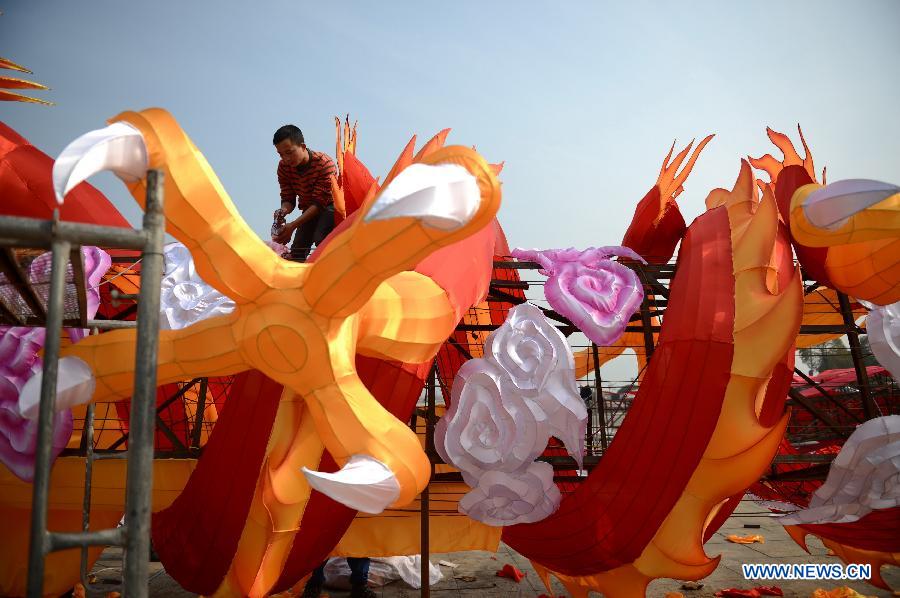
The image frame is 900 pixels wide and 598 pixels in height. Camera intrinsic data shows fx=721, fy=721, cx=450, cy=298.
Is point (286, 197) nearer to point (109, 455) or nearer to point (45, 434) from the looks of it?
point (109, 455)

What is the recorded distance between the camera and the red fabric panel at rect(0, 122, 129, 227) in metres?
3.94

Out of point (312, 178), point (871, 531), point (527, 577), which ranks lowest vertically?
point (527, 577)

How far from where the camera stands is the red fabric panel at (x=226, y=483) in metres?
3.62

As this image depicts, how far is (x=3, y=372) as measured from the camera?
3.80 meters

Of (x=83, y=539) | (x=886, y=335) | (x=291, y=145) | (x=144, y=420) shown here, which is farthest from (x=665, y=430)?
(x=291, y=145)

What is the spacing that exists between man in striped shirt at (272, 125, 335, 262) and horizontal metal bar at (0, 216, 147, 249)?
2.75 m

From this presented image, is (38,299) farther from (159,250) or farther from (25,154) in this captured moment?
(25,154)

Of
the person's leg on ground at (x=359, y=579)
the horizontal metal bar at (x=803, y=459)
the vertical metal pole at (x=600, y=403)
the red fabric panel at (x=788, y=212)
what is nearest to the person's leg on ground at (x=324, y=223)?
the vertical metal pole at (x=600, y=403)

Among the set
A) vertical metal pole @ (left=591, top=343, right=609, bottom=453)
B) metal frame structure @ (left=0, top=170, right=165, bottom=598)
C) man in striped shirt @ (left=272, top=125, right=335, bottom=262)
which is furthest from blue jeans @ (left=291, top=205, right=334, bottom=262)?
metal frame structure @ (left=0, top=170, right=165, bottom=598)

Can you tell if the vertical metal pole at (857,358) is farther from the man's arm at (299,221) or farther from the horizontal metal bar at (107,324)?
the horizontal metal bar at (107,324)

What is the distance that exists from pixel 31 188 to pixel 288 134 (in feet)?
4.99

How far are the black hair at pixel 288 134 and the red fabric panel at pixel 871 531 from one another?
4.06 metres

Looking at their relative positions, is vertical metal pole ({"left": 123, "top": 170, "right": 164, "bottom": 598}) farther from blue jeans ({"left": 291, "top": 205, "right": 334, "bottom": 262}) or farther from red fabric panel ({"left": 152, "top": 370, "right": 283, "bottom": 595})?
blue jeans ({"left": 291, "top": 205, "right": 334, "bottom": 262})

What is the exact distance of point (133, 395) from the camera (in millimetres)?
2078
